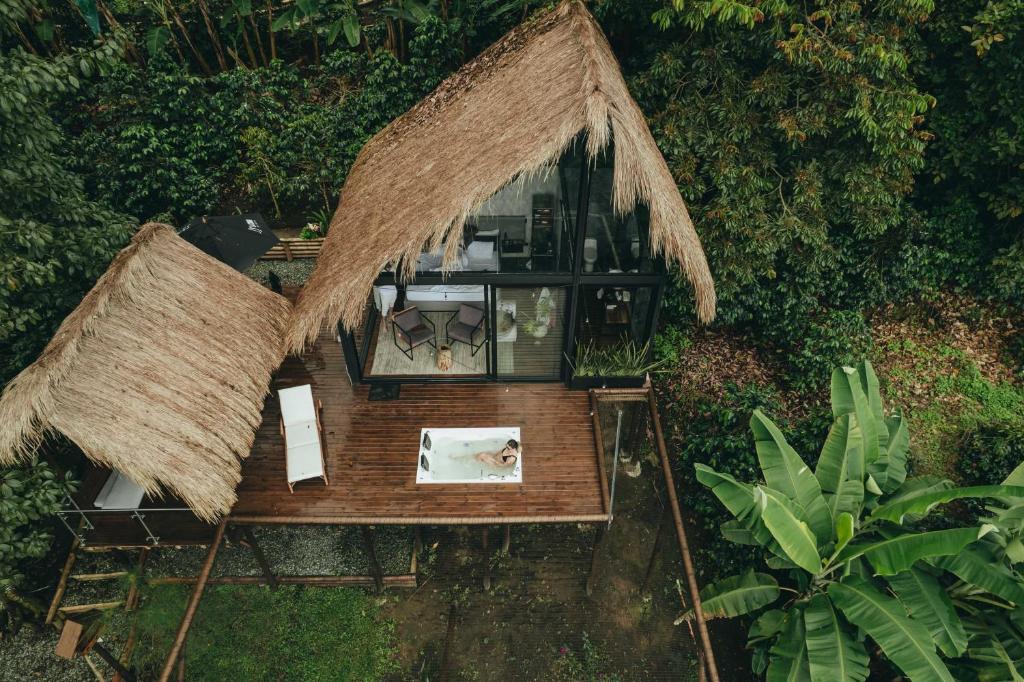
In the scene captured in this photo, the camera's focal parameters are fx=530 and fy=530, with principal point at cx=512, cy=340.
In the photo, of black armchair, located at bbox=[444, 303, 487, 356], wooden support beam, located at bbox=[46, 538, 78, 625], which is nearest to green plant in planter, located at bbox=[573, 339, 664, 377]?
black armchair, located at bbox=[444, 303, 487, 356]

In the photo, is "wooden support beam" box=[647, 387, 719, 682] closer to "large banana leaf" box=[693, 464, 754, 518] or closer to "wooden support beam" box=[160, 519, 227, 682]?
"large banana leaf" box=[693, 464, 754, 518]

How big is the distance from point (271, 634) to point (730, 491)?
262 inches

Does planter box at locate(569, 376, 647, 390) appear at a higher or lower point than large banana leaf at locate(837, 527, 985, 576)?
lower

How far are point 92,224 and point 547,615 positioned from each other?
978cm

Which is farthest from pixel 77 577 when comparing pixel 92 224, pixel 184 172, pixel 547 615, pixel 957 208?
pixel 957 208

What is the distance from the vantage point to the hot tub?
25.0 feet

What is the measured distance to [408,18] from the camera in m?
12.0

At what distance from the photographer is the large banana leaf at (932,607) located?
529 cm

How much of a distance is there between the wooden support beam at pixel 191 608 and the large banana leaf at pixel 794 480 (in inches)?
270

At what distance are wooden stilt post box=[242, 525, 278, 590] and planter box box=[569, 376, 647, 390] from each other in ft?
16.9

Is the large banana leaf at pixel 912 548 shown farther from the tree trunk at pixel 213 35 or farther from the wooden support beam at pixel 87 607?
the tree trunk at pixel 213 35

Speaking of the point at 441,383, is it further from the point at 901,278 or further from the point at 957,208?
the point at 957,208

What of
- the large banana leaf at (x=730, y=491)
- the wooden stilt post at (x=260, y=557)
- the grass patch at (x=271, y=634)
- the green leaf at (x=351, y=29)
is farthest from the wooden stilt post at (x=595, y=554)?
the green leaf at (x=351, y=29)

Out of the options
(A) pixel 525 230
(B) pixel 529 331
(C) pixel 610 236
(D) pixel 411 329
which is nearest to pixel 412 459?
(D) pixel 411 329
